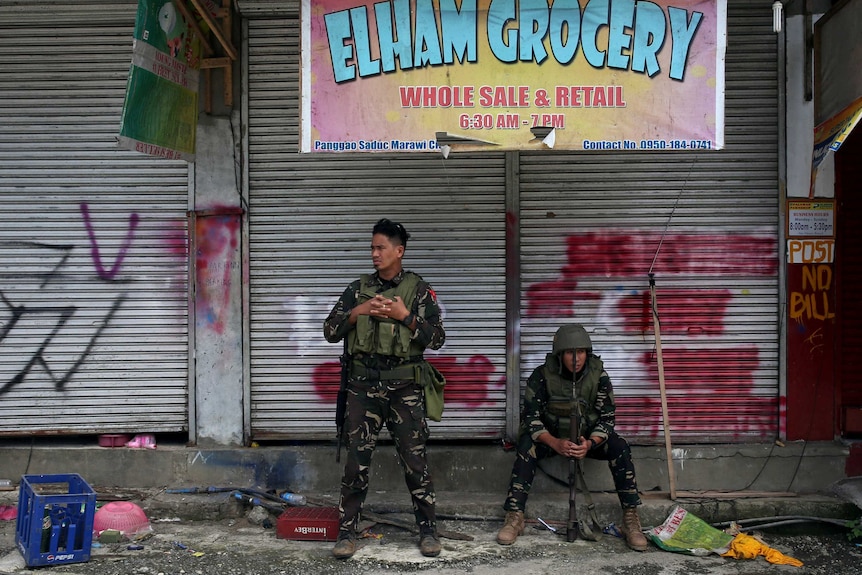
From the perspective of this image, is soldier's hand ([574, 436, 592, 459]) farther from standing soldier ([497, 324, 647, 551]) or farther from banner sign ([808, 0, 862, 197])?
banner sign ([808, 0, 862, 197])

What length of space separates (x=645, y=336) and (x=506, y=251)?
1.25m

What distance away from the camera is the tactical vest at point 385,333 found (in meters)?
5.27

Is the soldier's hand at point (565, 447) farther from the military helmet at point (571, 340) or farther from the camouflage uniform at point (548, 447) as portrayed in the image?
the military helmet at point (571, 340)

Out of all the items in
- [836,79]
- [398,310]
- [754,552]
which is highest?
[836,79]

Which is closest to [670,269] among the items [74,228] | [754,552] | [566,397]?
[566,397]

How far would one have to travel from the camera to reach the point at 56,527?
509cm

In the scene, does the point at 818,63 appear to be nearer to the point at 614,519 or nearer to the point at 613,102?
A: the point at 613,102

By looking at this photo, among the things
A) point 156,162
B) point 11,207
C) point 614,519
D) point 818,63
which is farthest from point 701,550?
point 11,207

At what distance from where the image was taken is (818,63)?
6148mm

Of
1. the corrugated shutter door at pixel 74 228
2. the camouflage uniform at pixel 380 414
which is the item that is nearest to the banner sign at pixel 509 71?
the camouflage uniform at pixel 380 414

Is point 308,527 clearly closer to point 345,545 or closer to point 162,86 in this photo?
point 345,545

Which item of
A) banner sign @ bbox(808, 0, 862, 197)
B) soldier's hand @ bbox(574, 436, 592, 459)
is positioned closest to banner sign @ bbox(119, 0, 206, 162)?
soldier's hand @ bbox(574, 436, 592, 459)

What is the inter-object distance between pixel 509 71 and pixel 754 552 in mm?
3461

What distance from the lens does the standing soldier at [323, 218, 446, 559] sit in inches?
211
